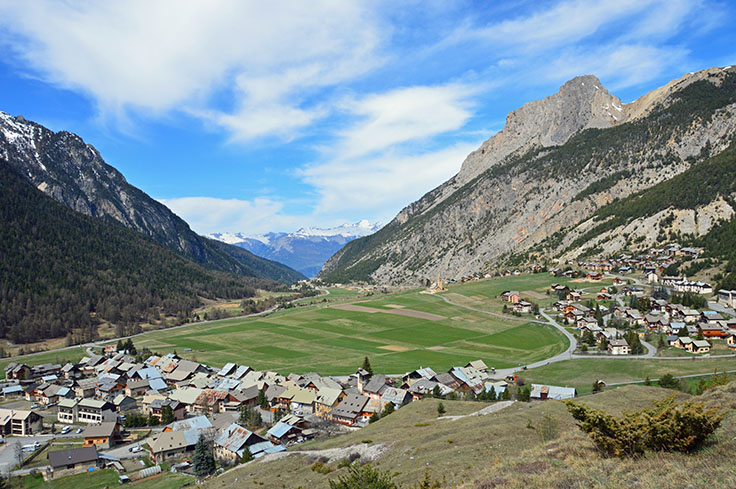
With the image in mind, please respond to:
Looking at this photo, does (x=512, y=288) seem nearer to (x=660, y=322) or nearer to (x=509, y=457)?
(x=660, y=322)

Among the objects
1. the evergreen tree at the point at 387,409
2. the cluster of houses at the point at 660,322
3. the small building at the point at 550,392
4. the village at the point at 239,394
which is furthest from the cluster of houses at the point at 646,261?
the evergreen tree at the point at 387,409

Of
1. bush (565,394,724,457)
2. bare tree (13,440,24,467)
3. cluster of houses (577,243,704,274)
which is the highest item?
cluster of houses (577,243,704,274)

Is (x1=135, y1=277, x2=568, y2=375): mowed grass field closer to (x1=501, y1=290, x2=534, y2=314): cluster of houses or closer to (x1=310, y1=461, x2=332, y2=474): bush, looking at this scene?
(x1=501, y1=290, x2=534, y2=314): cluster of houses

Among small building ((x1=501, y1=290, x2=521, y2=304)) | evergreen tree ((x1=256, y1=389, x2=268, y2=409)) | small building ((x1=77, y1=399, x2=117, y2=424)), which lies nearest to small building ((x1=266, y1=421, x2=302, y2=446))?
evergreen tree ((x1=256, y1=389, x2=268, y2=409))

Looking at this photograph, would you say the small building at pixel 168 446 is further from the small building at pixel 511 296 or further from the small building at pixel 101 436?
the small building at pixel 511 296


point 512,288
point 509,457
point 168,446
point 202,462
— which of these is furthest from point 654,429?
point 512,288

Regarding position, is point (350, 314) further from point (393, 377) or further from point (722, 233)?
point (722, 233)

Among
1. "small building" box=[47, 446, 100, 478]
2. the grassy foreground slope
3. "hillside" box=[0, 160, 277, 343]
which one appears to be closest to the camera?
the grassy foreground slope
